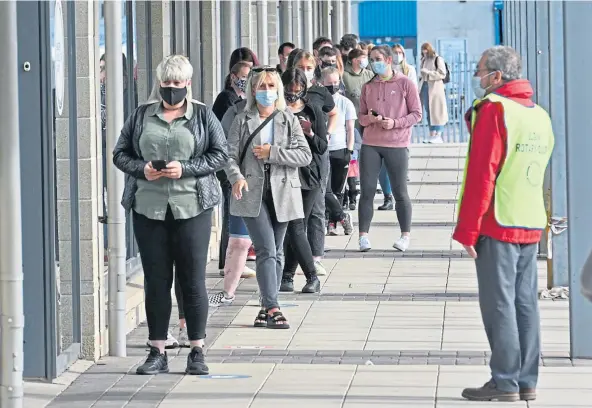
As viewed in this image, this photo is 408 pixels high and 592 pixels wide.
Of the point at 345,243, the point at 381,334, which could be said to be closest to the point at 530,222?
the point at 381,334

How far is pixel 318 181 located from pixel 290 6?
12759 mm

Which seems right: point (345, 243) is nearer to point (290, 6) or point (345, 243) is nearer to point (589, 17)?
point (589, 17)

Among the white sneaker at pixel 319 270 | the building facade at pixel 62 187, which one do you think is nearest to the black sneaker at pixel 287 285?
the white sneaker at pixel 319 270

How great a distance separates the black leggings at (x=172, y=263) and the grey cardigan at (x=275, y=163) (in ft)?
4.44

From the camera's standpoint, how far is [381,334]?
375 inches

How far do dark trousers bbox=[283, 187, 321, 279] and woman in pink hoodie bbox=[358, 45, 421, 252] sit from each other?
2.00 metres

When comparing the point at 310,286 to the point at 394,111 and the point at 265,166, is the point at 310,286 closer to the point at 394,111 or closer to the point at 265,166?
the point at 265,166

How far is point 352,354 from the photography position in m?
8.84

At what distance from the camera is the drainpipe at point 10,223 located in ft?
19.6

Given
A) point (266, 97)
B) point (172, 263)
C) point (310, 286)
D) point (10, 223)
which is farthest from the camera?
point (310, 286)

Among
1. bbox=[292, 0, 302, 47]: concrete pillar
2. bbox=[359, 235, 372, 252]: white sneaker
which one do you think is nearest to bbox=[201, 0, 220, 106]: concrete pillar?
bbox=[359, 235, 372, 252]: white sneaker

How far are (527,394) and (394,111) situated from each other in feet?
19.9

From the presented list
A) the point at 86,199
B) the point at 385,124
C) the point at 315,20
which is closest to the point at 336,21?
the point at 315,20

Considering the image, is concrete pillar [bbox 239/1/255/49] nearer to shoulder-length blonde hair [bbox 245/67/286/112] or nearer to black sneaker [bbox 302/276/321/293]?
black sneaker [bbox 302/276/321/293]
